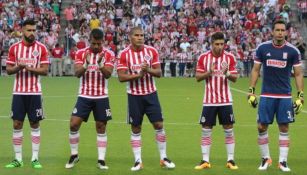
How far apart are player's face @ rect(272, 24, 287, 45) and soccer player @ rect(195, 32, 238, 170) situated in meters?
0.82

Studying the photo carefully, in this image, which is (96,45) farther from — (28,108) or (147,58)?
(28,108)

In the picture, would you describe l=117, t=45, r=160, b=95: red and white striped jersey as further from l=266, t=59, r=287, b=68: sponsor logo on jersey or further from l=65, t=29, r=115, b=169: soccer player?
l=266, t=59, r=287, b=68: sponsor logo on jersey

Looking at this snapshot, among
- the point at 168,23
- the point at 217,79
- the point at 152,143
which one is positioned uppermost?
the point at 168,23

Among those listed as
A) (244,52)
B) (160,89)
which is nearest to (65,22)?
(244,52)

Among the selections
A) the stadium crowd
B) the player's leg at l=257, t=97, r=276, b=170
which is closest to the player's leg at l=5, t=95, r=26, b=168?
the player's leg at l=257, t=97, r=276, b=170

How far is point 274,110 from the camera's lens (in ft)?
40.2

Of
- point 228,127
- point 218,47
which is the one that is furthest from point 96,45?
point 228,127

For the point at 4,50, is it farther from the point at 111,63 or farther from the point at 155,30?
the point at 111,63

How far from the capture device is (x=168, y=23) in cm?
4091

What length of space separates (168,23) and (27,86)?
1137 inches

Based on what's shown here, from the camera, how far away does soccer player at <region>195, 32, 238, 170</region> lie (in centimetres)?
1238

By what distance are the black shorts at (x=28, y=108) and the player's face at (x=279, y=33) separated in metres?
3.97

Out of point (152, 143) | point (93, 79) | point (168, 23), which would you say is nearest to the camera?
point (93, 79)

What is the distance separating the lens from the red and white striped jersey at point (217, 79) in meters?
12.4
